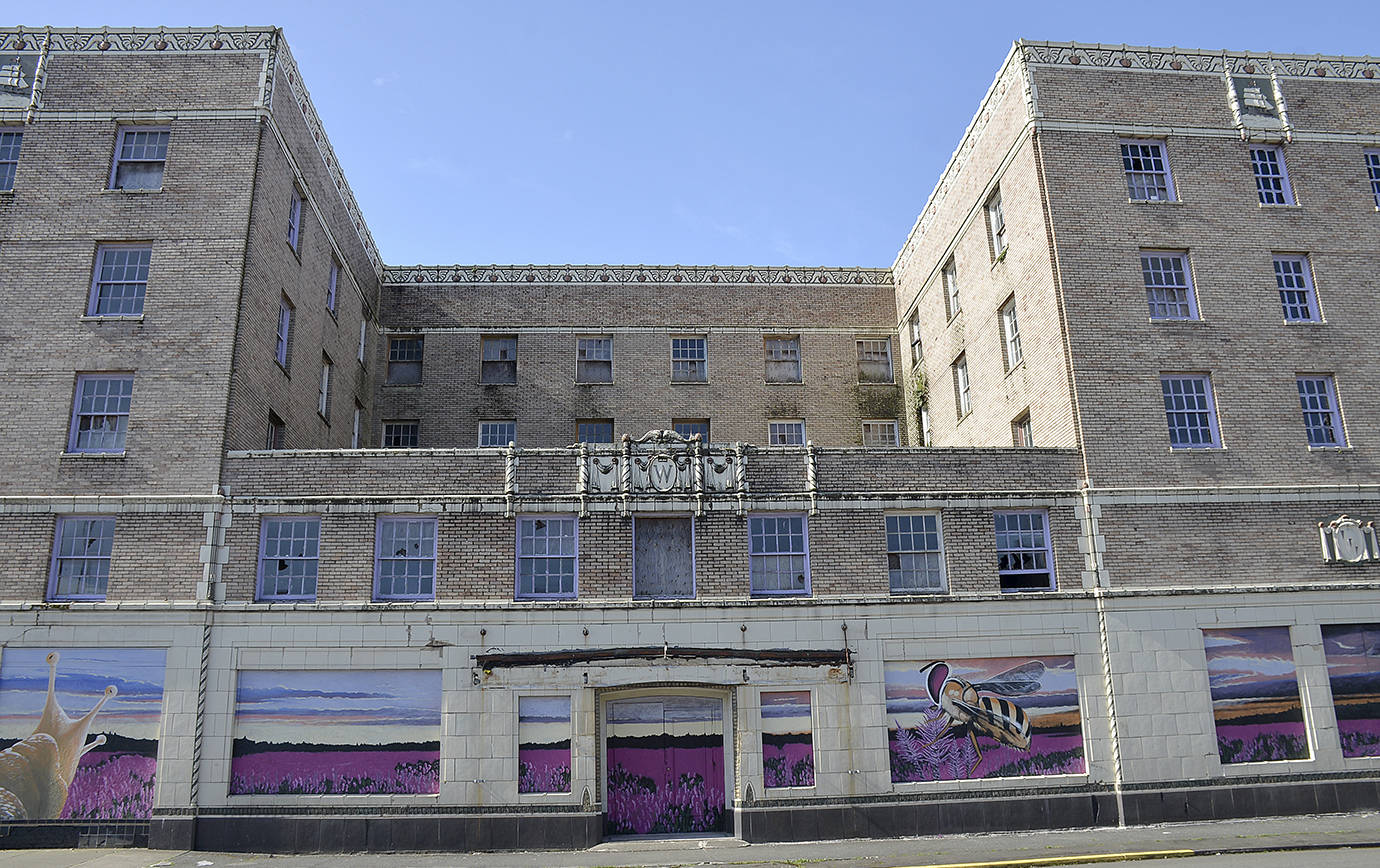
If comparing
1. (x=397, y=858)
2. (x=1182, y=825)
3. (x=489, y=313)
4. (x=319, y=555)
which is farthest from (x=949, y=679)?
(x=489, y=313)

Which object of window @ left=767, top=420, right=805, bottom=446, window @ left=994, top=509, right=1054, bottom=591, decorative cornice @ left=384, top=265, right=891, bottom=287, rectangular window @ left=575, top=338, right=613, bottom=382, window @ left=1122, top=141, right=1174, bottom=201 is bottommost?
window @ left=994, top=509, right=1054, bottom=591

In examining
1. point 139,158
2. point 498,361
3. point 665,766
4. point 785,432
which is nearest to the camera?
point 665,766

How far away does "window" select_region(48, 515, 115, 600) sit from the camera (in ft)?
65.4

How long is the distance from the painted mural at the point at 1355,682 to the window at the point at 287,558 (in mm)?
21360

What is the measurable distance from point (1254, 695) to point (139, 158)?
89.0 ft

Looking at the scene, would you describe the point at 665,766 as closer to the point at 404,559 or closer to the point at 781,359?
the point at 404,559

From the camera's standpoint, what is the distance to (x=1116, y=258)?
22.7 meters

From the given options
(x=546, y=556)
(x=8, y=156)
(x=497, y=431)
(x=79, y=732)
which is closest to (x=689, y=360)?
(x=497, y=431)

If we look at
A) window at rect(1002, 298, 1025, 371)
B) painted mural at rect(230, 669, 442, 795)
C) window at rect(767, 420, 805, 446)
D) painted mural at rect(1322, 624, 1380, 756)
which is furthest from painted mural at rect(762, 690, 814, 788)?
window at rect(767, 420, 805, 446)

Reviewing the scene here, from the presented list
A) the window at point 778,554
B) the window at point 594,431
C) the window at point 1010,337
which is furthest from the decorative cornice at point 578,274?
the window at point 778,554

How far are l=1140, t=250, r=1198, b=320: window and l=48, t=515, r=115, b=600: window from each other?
2329cm

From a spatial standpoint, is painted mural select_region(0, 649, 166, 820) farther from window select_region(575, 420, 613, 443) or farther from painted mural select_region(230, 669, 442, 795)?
window select_region(575, 420, 613, 443)

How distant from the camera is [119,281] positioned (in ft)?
71.3

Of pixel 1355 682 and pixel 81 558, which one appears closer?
pixel 81 558
